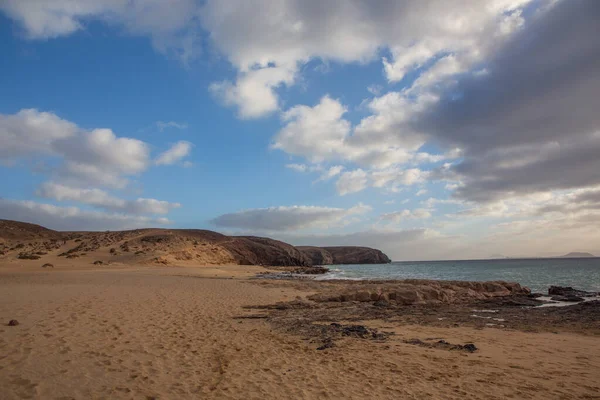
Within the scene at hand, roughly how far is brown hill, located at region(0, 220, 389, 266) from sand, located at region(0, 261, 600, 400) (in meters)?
41.1

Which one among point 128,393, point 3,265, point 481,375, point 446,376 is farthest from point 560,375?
point 3,265

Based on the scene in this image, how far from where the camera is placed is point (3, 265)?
122 ft

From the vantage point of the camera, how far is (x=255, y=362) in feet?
24.5

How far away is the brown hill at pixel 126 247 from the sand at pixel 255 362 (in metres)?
41.1

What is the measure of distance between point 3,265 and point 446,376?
1835 inches

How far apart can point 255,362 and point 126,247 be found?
185 feet

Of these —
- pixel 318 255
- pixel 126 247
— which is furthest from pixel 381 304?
pixel 318 255

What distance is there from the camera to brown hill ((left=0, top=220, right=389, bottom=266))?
49094mm

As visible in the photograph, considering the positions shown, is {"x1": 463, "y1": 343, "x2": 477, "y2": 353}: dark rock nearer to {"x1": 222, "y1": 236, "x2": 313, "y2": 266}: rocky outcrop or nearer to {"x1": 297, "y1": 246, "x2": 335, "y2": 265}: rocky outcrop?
{"x1": 222, "y1": 236, "x2": 313, "y2": 266}: rocky outcrop

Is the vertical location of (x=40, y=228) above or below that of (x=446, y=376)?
above

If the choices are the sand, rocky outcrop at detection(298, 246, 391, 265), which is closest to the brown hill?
the sand

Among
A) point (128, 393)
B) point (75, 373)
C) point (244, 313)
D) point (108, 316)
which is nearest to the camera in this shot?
point (128, 393)

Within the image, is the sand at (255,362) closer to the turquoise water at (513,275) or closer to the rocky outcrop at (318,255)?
the turquoise water at (513,275)

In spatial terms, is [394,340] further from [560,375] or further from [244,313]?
[244,313]
